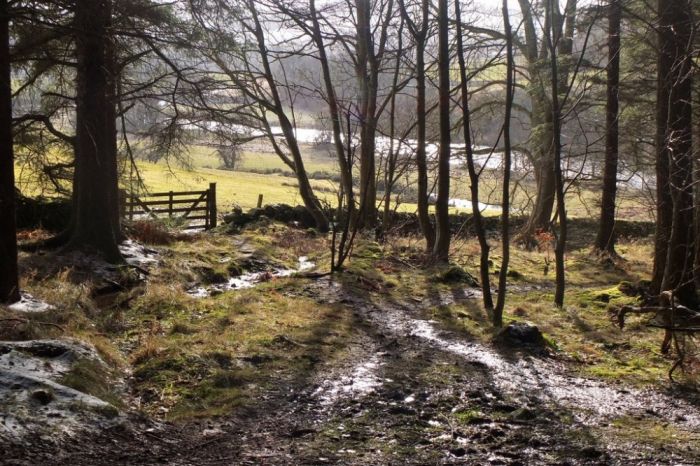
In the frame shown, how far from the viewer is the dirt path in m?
5.19

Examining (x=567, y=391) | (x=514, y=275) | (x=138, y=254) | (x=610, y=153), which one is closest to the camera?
(x=567, y=391)

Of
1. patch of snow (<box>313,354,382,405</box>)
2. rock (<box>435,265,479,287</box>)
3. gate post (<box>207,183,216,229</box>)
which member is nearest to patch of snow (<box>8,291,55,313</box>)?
patch of snow (<box>313,354,382,405</box>)

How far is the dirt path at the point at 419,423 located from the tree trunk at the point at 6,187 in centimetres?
394

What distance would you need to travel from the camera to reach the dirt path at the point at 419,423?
17.0 ft

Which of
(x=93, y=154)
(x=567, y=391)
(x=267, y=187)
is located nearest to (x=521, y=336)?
(x=567, y=391)

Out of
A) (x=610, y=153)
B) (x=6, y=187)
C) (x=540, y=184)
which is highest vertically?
(x=610, y=153)

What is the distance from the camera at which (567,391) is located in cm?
741

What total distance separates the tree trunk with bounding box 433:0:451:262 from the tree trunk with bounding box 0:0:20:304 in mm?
7876

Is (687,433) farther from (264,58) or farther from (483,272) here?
(264,58)

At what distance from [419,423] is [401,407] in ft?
1.48

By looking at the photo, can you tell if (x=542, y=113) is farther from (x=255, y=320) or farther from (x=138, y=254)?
(x=255, y=320)

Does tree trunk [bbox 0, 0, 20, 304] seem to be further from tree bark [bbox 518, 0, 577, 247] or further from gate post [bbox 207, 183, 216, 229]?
gate post [bbox 207, 183, 216, 229]

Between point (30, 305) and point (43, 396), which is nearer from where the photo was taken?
point (43, 396)

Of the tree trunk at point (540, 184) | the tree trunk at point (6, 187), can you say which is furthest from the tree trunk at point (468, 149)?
the tree trunk at point (540, 184)
